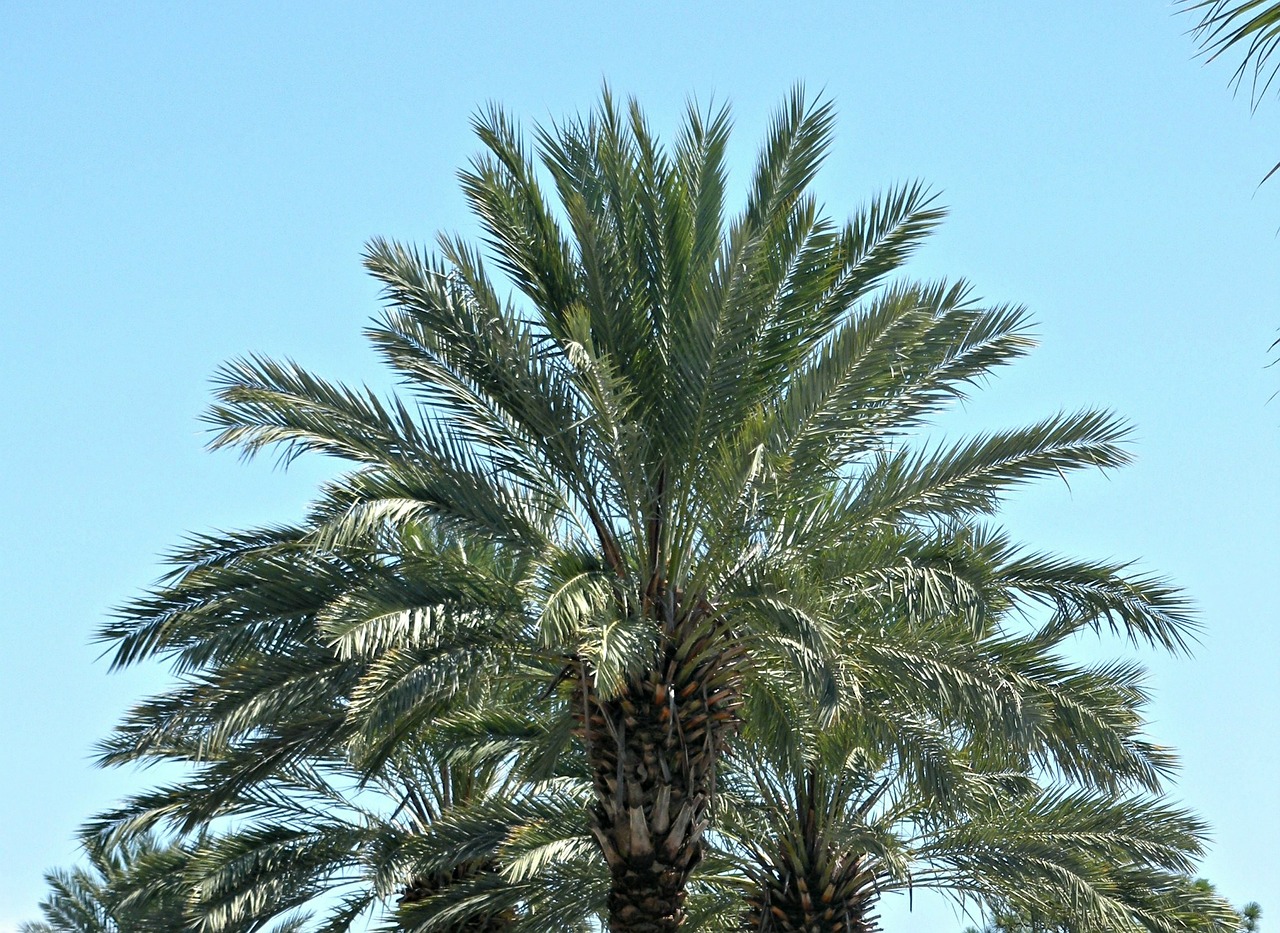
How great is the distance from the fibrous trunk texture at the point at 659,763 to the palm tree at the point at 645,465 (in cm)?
2

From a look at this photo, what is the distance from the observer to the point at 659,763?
12492 millimetres

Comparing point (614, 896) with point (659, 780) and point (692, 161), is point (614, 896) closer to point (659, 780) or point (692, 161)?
point (659, 780)

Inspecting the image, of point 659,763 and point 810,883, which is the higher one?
point 810,883

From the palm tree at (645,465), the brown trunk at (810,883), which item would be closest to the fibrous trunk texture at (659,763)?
the palm tree at (645,465)

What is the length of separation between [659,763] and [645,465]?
2343mm

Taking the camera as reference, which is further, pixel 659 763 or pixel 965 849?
pixel 965 849

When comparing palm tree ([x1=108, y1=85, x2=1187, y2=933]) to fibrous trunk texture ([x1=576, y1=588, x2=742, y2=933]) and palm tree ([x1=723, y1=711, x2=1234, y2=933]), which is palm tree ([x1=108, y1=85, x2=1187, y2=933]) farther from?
palm tree ([x1=723, y1=711, x2=1234, y2=933])

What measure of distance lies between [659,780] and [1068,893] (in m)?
4.73

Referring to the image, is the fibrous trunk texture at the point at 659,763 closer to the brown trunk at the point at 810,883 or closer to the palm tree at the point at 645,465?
the palm tree at the point at 645,465

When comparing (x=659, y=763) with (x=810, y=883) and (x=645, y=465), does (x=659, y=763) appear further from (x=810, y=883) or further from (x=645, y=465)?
(x=810, y=883)

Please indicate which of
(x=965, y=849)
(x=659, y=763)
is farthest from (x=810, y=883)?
(x=659, y=763)

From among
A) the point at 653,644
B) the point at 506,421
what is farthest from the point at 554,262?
the point at 653,644

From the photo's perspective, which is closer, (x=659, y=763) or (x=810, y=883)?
(x=659, y=763)

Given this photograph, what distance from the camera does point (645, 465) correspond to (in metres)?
12.8
